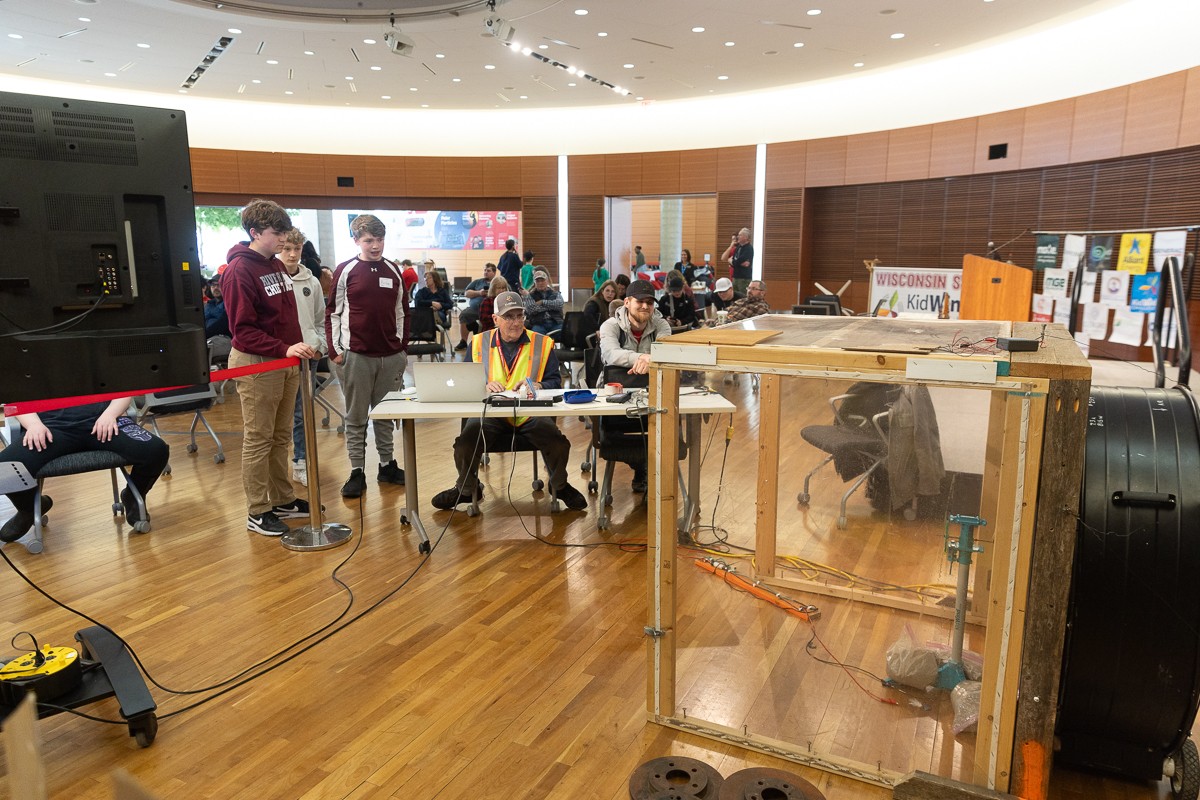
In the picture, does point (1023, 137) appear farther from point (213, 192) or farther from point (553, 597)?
point (213, 192)

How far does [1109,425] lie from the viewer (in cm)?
199

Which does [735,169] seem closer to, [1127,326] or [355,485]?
[1127,326]

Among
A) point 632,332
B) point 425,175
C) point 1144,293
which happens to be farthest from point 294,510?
point 425,175

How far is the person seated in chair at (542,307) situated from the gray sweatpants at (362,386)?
10.7 feet

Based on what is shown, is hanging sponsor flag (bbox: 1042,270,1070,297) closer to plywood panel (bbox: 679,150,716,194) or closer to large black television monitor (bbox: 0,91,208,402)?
plywood panel (bbox: 679,150,716,194)

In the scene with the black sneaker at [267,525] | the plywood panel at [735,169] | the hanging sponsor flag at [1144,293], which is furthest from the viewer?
the plywood panel at [735,169]

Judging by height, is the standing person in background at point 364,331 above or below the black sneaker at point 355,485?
above

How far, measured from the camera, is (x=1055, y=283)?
7.97 meters

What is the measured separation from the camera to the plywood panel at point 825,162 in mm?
12609

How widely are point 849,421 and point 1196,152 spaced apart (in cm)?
819

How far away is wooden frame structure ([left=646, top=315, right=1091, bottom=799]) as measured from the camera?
5.76ft

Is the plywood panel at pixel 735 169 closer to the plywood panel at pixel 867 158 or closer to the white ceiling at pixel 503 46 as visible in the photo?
the white ceiling at pixel 503 46

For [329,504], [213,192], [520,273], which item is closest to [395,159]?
[213,192]

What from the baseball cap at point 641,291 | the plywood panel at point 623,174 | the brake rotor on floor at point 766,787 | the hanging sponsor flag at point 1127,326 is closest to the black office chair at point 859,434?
the brake rotor on floor at point 766,787
